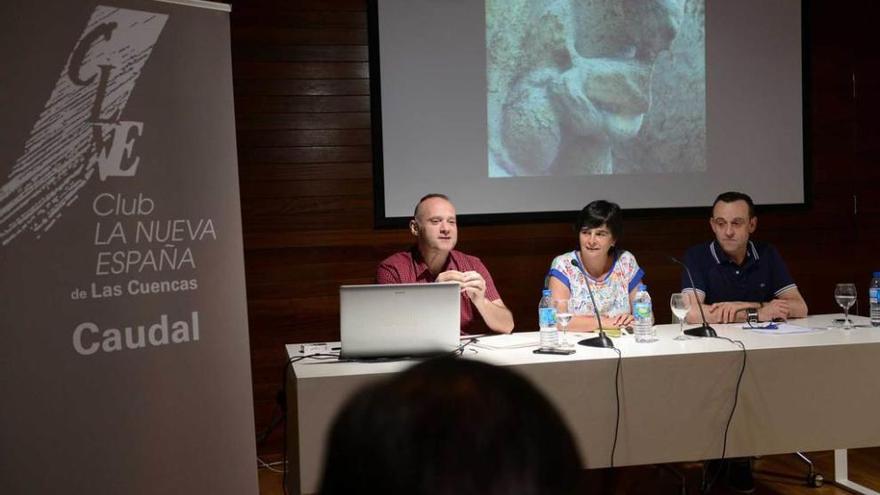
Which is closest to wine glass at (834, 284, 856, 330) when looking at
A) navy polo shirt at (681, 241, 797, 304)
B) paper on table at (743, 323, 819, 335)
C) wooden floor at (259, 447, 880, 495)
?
paper on table at (743, 323, 819, 335)

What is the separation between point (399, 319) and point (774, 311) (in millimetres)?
1716

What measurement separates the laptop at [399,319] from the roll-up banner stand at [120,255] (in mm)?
341

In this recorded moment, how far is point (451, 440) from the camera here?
21.3 inches

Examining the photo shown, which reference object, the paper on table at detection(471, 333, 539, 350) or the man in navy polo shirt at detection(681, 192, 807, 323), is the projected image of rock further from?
the paper on table at detection(471, 333, 539, 350)

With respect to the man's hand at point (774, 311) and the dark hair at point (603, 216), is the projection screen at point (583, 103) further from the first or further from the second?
the man's hand at point (774, 311)

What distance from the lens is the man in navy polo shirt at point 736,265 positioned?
3623 mm

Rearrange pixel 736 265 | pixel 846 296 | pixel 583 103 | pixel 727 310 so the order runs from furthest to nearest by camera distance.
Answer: pixel 583 103
pixel 736 265
pixel 727 310
pixel 846 296

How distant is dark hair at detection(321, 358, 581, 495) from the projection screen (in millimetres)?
3618

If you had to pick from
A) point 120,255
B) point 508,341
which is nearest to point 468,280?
point 508,341

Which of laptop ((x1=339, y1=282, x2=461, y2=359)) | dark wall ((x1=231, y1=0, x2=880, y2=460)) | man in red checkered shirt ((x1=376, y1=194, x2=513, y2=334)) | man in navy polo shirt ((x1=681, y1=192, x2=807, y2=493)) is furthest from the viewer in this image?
dark wall ((x1=231, y1=0, x2=880, y2=460))

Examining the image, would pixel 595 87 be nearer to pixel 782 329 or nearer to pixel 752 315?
pixel 752 315

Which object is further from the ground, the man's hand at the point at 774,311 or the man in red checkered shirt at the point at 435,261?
the man in red checkered shirt at the point at 435,261

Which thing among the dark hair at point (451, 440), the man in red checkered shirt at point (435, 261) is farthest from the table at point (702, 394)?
the dark hair at point (451, 440)

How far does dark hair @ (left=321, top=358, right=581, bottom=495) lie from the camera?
0.54m
